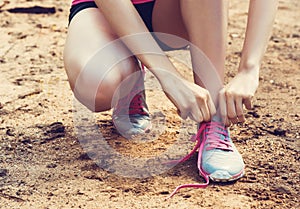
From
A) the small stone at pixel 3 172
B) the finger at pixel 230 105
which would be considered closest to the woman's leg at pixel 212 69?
the finger at pixel 230 105

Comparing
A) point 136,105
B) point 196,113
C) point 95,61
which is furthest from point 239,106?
point 136,105

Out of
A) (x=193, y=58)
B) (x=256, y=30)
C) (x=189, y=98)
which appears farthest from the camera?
(x=193, y=58)

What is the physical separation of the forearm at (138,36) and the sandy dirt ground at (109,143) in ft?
1.27

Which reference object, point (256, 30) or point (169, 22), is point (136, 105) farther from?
point (256, 30)

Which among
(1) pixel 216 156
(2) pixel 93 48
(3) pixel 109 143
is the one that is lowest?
(3) pixel 109 143

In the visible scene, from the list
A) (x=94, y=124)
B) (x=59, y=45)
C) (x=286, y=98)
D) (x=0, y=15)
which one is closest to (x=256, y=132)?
(x=286, y=98)

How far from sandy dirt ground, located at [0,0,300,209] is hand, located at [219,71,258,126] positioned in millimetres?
243

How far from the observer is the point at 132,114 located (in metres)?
2.46

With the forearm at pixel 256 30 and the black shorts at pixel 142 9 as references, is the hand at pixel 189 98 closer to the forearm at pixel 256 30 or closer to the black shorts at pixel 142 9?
the forearm at pixel 256 30

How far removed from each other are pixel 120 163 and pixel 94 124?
398 millimetres

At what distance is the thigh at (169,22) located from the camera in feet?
7.28

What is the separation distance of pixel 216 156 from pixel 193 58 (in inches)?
14.2

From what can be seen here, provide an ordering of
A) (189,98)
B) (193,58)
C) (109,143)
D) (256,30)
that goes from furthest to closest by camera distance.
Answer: (109,143), (193,58), (256,30), (189,98)

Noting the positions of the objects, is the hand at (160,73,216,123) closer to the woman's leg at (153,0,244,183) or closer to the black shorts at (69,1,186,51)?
the woman's leg at (153,0,244,183)
